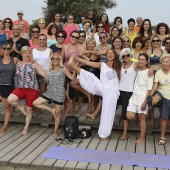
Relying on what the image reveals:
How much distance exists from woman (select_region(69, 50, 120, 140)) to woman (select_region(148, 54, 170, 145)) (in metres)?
0.79

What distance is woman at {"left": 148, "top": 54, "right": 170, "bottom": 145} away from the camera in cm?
579

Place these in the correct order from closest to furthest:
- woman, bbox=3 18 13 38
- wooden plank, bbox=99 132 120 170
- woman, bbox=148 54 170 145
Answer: wooden plank, bbox=99 132 120 170 < woman, bbox=148 54 170 145 < woman, bbox=3 18 13 38

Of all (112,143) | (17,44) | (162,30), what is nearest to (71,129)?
(112,143)

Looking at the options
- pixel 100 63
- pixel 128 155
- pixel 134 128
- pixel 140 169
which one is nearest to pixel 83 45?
pixel 100 63

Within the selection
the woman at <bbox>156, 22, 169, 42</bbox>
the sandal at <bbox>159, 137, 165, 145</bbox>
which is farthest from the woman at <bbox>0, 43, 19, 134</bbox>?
the woman at <bbox>156, 22, 169, 42</bbox>

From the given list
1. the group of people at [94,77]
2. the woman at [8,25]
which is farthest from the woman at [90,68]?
the woman at [8,25]

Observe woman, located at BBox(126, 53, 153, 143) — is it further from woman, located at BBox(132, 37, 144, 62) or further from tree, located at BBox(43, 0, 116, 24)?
tree, located at BBox(43, 0, 116, 24)

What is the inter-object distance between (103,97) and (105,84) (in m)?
0.26

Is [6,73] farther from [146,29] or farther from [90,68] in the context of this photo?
[146,29]

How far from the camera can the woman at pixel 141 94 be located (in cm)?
585

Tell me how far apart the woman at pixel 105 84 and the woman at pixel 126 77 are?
0.40 feet

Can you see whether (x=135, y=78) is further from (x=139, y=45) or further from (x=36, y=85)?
(x=36, y=85)

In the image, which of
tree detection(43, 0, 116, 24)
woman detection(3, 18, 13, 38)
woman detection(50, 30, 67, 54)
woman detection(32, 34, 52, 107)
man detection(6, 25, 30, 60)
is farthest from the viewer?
tree detection(43, 0, 116, 24)

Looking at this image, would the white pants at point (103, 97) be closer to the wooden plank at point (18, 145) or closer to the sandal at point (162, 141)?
the sandal at point (162, 141)
